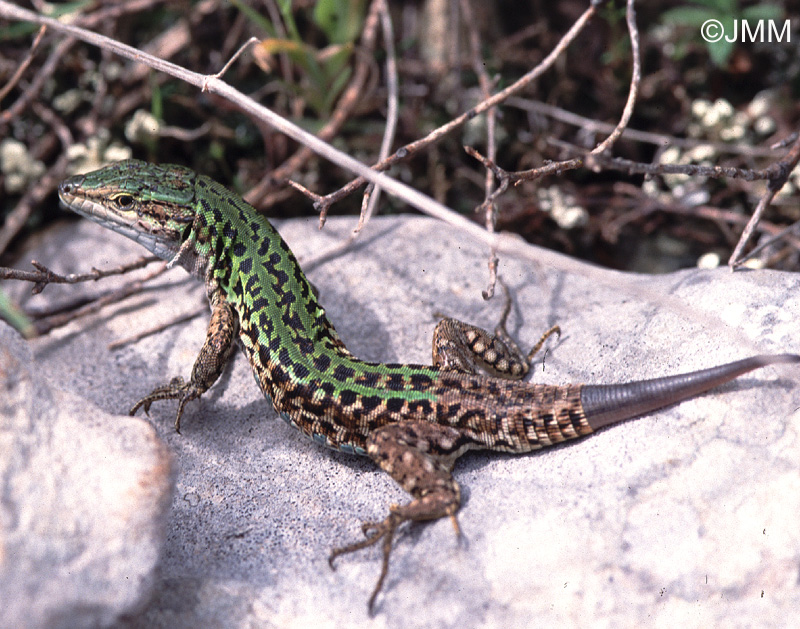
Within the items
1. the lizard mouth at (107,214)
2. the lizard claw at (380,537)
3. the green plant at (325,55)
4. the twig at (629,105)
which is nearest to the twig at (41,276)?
the lizard mouth at (107,214)

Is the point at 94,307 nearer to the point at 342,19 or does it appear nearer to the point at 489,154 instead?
the point at 489,154

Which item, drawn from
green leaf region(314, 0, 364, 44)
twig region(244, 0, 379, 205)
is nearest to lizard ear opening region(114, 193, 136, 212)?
twig region(244, 0, 379, 205)

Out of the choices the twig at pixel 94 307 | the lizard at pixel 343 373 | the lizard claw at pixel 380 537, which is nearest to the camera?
the lizard claw at pixel 380 537

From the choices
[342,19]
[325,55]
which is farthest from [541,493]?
[342,19]

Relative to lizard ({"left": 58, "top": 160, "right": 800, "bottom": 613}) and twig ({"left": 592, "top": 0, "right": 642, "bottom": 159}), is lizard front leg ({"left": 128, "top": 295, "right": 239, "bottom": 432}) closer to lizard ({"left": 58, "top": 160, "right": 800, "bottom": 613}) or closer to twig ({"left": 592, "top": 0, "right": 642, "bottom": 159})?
lizard ({"left": 58, "top": 160, "right": 800, "bottom": 613})

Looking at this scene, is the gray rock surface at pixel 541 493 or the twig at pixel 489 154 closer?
the gray rock surface at pixel 541 493

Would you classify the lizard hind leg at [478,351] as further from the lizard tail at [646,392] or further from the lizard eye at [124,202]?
the lizard eye at [124,202]

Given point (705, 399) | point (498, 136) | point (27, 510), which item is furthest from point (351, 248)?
point (27, 510)
